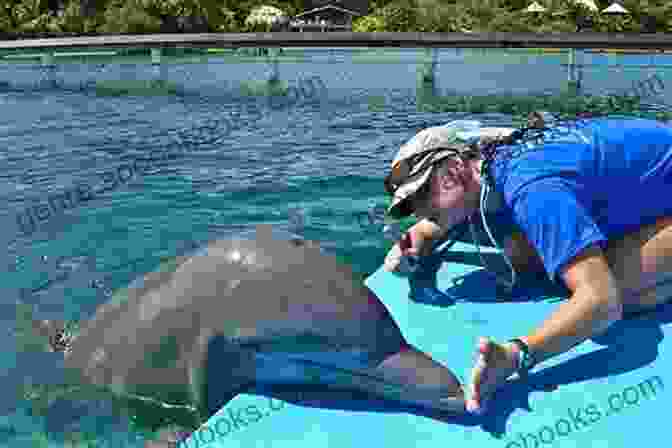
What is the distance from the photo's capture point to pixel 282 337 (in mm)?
2564

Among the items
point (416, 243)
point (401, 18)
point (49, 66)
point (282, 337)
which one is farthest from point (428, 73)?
point (401, 18)

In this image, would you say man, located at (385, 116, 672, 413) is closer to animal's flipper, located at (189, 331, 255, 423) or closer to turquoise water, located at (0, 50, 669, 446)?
animal's flipper, located at (189, 331, 255, 423)

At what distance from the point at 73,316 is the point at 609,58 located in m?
21.7

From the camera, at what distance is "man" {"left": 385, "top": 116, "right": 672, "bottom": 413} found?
2.30 m

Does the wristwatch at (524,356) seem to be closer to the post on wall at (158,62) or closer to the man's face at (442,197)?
the man's face at (442,197)

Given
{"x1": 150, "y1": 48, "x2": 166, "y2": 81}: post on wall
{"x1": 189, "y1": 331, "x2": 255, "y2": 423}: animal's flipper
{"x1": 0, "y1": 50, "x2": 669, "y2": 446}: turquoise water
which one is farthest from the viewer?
{"x1": 150, "y1": 48, "x2": 166, "y2": 81}: post on wall

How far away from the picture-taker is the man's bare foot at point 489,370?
2324 mm

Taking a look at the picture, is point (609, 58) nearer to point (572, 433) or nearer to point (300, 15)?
point (572, 433)

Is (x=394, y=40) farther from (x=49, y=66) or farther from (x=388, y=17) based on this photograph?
(x=388, y=17)

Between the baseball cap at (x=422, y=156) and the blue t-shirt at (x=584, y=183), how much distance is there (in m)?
0.15

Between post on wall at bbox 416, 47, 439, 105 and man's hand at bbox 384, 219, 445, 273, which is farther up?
post on wall at bbox 416, 47, 439, 105

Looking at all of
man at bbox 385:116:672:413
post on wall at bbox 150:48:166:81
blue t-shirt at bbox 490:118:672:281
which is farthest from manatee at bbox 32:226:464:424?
post on wall at bbox 150:48:166:81

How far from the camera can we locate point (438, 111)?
556 inches

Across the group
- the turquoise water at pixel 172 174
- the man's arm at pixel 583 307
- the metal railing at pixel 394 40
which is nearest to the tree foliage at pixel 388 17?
the metal railing at pixel 394 40
